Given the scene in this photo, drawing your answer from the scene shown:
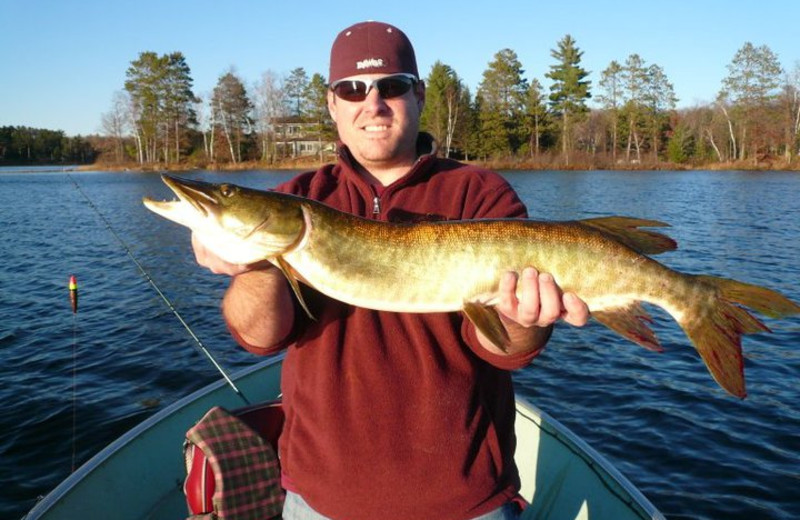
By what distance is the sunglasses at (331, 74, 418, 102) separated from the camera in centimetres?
263

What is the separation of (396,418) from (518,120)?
66846mm

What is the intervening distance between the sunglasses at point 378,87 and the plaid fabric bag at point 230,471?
194 cm

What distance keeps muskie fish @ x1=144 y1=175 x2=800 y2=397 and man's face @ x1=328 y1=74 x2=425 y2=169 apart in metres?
0.34

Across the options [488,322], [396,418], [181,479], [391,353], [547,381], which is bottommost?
[547,381]

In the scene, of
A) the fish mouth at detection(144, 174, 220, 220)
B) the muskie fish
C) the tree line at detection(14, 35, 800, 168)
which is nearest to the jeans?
the muskie fish

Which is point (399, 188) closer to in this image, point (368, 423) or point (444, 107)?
point (368, 423)

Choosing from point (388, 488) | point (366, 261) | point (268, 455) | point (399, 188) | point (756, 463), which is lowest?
point (756, 463)

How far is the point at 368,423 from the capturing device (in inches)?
86.2

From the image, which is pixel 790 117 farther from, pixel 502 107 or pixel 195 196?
pixel 195 196

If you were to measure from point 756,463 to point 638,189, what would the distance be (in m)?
32.4

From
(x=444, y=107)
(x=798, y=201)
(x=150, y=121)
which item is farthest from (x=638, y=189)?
(x=150, y=121)

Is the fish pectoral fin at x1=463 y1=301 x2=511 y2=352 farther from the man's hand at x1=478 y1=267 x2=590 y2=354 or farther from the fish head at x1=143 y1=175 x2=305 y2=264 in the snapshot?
the fish head at x1=143 y1=175 x2=305 y2=264

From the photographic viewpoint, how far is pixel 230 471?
3127 mm

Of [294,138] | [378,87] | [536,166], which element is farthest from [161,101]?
[378,87]
